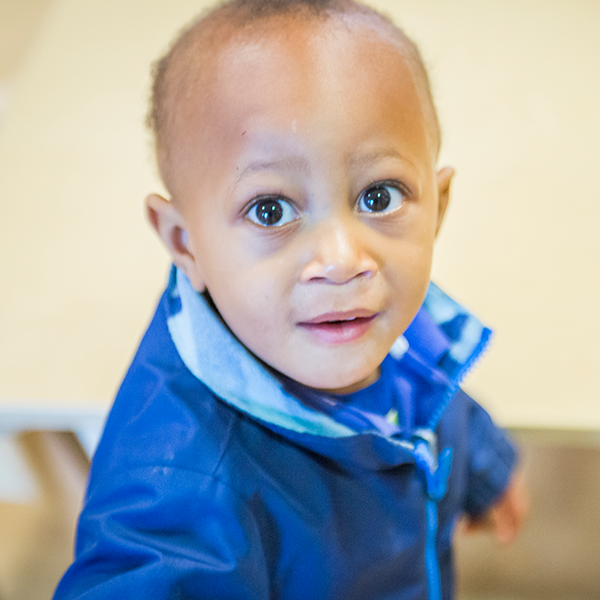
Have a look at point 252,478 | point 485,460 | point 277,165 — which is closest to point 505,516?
point 485,460

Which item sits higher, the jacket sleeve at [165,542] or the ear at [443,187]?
the ear at [443,187]

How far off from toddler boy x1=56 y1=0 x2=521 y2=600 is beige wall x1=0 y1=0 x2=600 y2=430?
0.16 metres

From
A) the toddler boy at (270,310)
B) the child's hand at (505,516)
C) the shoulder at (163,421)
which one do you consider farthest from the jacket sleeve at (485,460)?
the shoulder at (163,421)

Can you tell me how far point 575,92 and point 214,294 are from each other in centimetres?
56

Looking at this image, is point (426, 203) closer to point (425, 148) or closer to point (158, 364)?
point (425, 148)

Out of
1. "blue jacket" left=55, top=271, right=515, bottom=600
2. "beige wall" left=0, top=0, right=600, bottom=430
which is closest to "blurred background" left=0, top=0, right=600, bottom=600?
"beige wall" left=0, top=0, right=600, bottom=430

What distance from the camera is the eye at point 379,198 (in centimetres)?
32

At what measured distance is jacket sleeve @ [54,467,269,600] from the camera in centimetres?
32

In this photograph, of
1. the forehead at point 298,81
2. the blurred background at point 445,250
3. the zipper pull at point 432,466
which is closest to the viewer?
the forehead at point 298,81

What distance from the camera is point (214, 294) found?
36 cm

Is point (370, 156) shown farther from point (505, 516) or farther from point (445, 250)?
point (505, 516)

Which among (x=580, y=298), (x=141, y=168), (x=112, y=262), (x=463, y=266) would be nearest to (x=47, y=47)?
(x=141, y=168)

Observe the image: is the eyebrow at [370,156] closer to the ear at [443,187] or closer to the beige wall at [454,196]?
the ear at [443,187]

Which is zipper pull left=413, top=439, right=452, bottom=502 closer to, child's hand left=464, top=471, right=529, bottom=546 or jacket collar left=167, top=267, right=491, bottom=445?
jacket collar left=167, top=267, right=491, bottom=445
